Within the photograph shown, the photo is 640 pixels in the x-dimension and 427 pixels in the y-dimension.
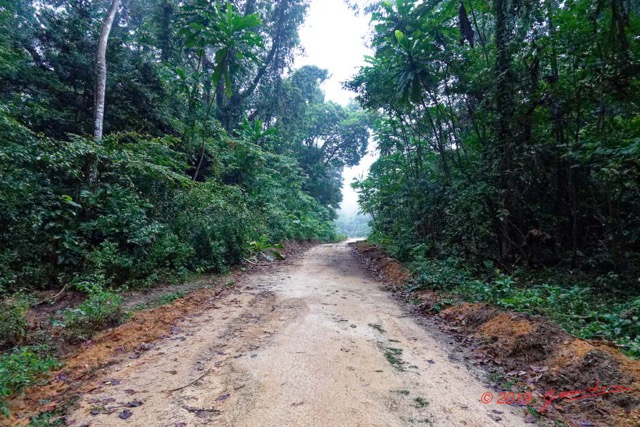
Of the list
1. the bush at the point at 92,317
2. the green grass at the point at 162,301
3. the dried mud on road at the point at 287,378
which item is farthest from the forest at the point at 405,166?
the dried mud on road at the point at 287,378

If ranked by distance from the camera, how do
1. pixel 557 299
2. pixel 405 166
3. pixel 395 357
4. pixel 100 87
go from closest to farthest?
pixel 395 357 → pixel 557 299 → pixel 100 87 → pixel 405 166

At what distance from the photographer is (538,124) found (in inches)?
265

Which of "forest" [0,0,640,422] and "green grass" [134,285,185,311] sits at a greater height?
"forest" [0,0,640,422]

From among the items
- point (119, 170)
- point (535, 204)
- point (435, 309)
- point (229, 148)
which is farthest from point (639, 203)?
point (229, 148)

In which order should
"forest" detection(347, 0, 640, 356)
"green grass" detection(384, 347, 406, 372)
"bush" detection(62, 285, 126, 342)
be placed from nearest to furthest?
"green grass" detection(384, 347, 406, 372)
"bush" detection(62, 285, 126, 342)
"forest" detection(347, 0, 640, 356)

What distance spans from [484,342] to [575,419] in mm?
1576

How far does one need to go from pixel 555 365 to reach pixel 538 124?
5.48 m

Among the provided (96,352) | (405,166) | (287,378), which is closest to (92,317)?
(96,352)

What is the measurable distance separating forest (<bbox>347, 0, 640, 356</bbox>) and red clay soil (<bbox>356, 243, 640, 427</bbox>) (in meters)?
0.37

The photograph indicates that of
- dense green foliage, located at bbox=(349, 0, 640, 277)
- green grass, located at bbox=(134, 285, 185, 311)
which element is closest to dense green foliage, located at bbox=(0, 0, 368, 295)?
green grass, located at bbox=(134, 285, 185, 311)

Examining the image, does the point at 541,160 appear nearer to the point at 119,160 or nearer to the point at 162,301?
the point at 162,301

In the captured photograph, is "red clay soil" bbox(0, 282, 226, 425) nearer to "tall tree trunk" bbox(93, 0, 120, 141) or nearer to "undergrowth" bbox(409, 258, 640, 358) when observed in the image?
"undergrowth" bbox(409, 258, 640, 358)

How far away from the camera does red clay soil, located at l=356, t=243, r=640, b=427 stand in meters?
2.59

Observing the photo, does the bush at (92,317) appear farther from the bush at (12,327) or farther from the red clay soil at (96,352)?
the bush at (12,327)
